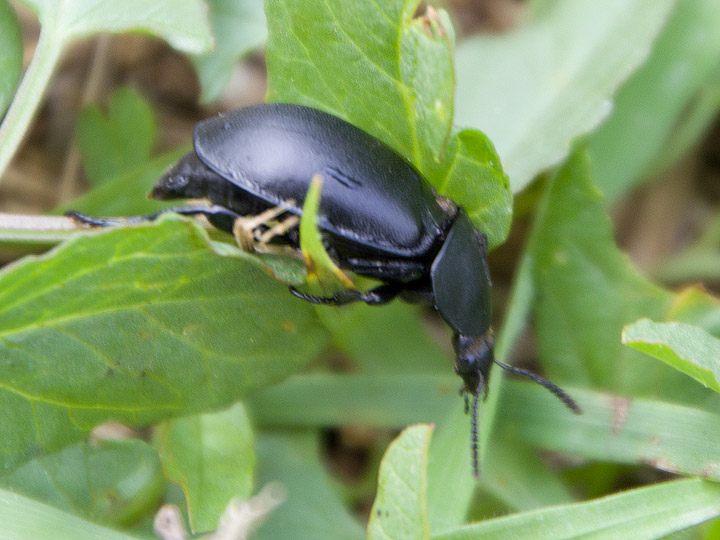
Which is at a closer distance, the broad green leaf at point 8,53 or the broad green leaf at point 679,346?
the broad green leaf at point 679,346

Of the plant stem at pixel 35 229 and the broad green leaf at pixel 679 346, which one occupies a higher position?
the broad green leaf at pixel 679 346

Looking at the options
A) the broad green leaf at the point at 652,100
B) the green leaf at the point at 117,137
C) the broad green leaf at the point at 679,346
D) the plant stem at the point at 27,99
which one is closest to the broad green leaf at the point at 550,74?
the broad green leaf at the point at 652,100

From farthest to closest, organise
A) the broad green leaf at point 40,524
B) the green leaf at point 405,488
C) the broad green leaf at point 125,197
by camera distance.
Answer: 1. the broad green leaf at point 125,197
2. the broad green leaf at point 40,524
3. the green leaf at point 405,488

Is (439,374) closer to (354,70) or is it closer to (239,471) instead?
(239,471)

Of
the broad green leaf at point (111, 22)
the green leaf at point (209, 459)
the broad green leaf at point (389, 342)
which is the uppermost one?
the broad green leaf at point (111, 22)

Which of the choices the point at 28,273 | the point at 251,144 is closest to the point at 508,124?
the point at 251,144

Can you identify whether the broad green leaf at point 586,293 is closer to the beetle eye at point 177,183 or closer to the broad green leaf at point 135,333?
the broad green leaf at point 135,333
